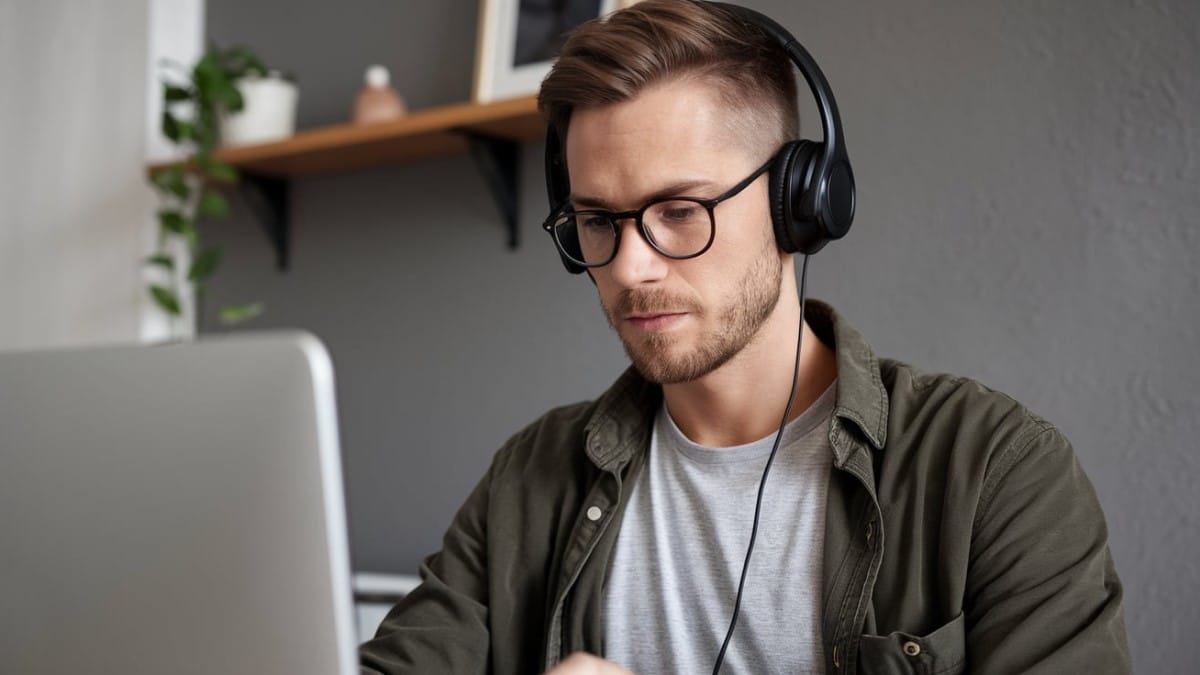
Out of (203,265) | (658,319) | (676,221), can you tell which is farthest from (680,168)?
(203,265)

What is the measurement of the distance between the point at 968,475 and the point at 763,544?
0.24m

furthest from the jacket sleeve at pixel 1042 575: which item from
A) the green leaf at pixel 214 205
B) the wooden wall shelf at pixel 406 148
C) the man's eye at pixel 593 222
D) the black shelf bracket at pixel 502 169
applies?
the green leaf at pixel 214 205

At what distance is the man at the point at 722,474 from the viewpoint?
1.03 m

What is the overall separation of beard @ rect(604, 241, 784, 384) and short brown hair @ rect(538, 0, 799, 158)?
165mm

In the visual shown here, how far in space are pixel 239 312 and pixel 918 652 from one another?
6.03ft

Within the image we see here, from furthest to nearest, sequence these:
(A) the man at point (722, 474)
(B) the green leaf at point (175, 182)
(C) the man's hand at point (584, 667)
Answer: (B) the green leaf at point (175, 182) → (A) the man at point (722, 474) → (C) the man's hand at point (584, 667)

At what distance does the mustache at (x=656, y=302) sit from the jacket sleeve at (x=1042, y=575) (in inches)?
14.2

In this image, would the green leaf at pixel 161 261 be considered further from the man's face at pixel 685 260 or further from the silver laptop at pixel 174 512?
the silver laptop at pixel 174 512

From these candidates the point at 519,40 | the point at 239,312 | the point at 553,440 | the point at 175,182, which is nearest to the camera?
the point at 553,440

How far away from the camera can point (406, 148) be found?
7.29 ft

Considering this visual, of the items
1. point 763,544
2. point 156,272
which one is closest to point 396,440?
point 156,272

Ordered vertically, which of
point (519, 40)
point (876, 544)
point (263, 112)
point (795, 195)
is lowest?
point (876, 544)

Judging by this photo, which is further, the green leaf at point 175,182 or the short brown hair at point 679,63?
the green leaf at point 175,182

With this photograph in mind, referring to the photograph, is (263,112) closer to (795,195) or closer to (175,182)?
(175,182)
